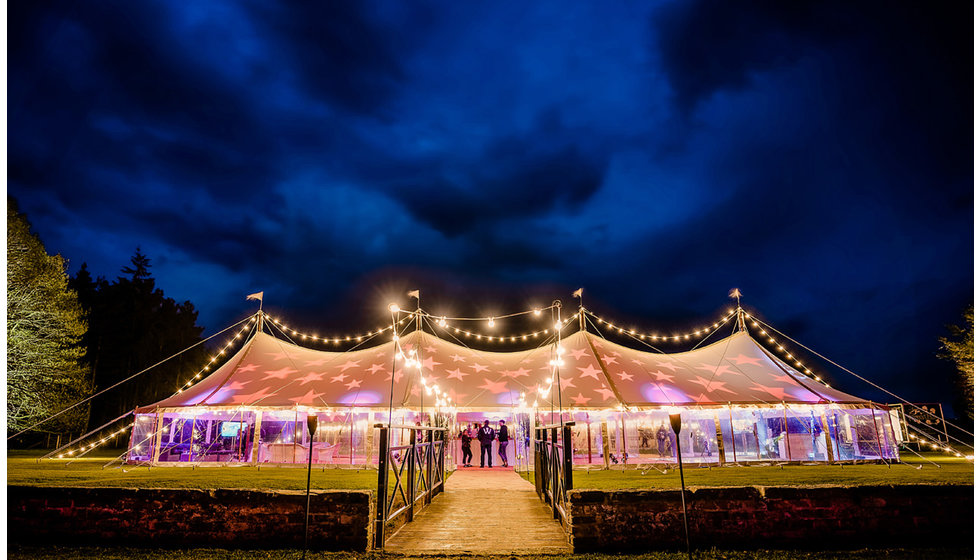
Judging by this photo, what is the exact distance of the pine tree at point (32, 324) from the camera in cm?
1575

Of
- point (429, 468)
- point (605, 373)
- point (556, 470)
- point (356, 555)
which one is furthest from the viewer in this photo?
point (605, 373)

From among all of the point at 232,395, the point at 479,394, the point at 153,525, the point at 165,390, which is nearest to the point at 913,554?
the point at 153,525

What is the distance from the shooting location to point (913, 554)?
14.1 ft

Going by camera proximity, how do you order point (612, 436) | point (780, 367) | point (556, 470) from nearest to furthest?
point (556, 470), point (612, 436), point (780, 367)

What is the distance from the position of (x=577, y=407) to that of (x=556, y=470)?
7.58 m

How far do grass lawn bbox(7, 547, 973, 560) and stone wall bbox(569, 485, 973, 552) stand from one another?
0.14 meters

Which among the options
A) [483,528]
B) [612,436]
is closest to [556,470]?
[483,528]

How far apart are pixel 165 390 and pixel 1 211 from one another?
32.1m

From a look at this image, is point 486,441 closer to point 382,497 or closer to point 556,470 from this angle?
point 556,470

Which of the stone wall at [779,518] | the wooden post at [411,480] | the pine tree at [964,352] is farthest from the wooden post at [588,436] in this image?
the pine tree at [964,352]

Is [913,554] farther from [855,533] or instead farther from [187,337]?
[187,337]

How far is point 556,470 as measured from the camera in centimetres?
654

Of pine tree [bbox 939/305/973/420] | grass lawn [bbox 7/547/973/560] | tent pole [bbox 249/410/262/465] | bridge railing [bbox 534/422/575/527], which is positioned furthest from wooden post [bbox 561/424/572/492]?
pine tree [bbox 939/305/973/420]

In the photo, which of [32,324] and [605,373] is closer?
[605,373]
